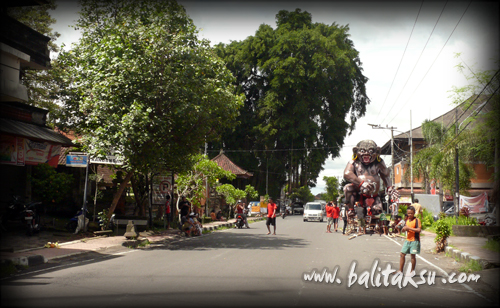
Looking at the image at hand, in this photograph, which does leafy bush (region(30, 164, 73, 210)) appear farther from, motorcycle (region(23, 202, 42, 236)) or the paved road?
the paved road

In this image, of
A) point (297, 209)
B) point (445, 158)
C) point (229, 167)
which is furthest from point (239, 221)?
point (297, 209)

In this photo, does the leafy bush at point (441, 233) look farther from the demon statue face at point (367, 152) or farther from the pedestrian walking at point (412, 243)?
the demon statue face at point (367, 152)

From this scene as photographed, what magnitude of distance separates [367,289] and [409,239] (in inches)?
87.4

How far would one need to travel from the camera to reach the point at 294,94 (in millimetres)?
46594

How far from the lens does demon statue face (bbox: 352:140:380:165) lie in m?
20.7

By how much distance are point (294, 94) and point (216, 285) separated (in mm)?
39793

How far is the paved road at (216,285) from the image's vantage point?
6.86 metres

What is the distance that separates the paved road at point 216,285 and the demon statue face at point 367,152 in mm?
8621

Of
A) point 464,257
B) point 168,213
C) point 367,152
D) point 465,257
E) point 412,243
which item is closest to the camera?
point 412,243

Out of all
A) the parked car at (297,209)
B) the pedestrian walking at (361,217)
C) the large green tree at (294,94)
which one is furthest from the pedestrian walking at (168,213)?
the parked car at (297,209)

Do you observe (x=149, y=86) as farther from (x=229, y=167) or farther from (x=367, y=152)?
(x=229, y=167)

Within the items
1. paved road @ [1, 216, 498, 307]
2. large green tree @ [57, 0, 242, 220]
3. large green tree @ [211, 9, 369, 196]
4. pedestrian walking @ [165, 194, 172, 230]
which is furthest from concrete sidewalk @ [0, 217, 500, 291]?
large green tree @ [211, 9, 369, 196]

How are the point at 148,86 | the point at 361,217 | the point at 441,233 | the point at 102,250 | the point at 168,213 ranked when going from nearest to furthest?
the point at 102,250 < the point at 441,233 < the point at 148,86 < the point at 361,217 < the point at 168,213

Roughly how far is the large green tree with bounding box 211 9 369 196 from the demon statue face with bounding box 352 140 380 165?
75.5ft
